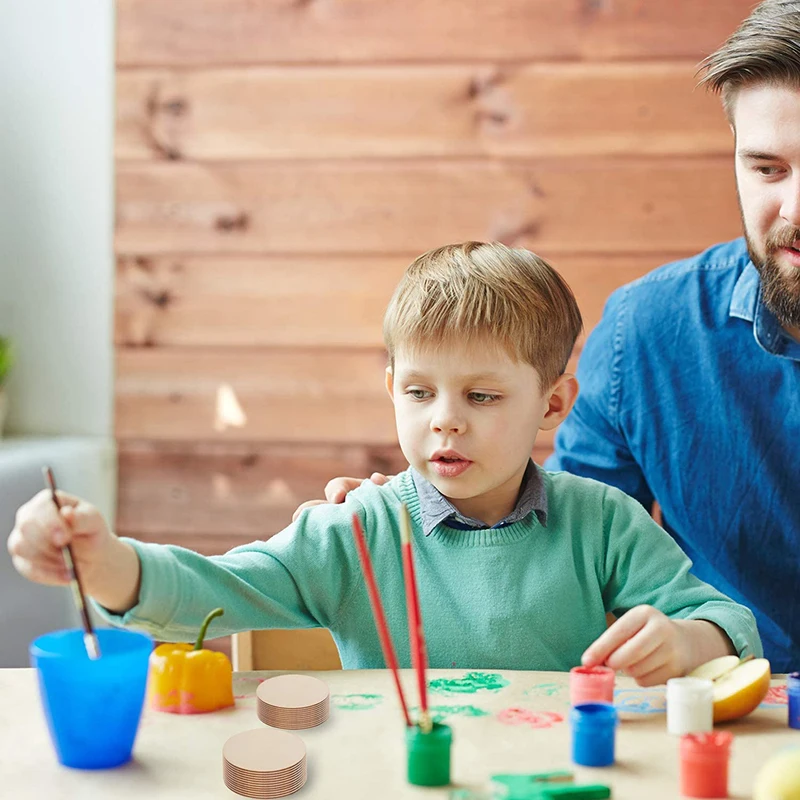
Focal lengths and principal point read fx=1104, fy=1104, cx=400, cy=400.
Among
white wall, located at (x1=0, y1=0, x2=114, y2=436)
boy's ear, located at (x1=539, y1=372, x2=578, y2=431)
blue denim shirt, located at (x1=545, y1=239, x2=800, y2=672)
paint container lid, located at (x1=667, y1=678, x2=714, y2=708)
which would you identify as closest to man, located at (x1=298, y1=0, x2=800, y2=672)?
blue denim shirt, located at (x1=545, y1=239, x2=800, y2=672)

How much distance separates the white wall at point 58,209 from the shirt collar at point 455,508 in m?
1.58

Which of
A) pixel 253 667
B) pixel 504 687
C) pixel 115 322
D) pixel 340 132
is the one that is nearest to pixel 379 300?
pixel 340 132

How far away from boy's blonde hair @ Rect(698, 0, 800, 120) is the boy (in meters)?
0.40

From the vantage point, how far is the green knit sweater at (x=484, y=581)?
3.72ft

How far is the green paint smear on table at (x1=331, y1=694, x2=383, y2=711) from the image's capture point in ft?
3.02

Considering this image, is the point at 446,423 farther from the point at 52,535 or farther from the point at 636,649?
the point at 52,535

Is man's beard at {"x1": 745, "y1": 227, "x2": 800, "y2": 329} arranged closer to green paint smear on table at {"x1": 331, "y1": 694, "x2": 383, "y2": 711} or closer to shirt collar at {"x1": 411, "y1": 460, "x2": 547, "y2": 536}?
shirt collar at {"x1": 411, "y1": 460, "x2": 547, "y2": 536}

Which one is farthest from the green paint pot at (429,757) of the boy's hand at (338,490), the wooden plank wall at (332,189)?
the wooden plank wall at (332,189)

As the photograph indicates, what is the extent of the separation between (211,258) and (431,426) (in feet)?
5.03

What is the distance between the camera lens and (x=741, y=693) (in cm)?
89

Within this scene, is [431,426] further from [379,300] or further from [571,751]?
[379,300]

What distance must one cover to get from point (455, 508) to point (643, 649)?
287mm

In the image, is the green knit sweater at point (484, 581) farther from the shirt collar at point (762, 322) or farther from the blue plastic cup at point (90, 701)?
the shirt collar at point (762, 322)

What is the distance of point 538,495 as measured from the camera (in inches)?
46.4
